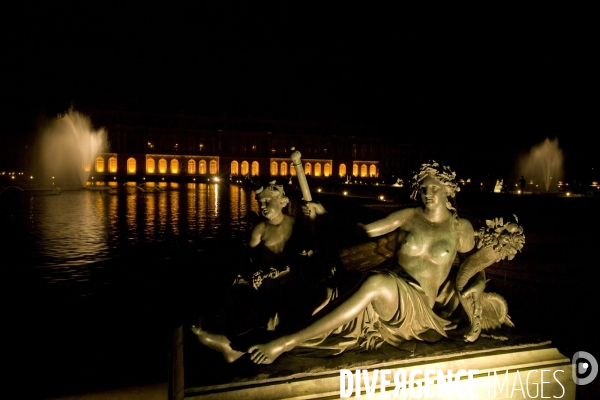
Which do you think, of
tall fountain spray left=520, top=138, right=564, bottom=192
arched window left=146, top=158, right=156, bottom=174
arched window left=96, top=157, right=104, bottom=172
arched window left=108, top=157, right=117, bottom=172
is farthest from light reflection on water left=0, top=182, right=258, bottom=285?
arched window left=146, top=158, right=156, bottom=174

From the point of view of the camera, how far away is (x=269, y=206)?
3195mm

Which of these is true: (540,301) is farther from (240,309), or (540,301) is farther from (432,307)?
(240,309)

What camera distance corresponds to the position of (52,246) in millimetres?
8867

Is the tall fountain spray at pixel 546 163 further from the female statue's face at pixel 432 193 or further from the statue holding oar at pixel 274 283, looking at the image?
the statue holding oar at pixel 274 283

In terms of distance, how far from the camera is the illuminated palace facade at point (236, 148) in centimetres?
6619

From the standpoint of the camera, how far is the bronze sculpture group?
260 cm

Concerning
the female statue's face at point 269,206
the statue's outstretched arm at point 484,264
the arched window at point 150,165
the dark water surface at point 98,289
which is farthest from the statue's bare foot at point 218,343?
the arched window at point 150,165

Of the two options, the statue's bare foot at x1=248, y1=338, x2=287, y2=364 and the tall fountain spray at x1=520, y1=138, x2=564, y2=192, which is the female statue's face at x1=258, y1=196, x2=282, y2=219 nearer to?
the statue's bare foot at x1=248, y1=338, x2=287, y2=364

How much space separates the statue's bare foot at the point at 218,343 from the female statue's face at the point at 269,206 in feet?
2.91

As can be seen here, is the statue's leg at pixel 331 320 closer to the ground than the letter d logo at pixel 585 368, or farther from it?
farther from it

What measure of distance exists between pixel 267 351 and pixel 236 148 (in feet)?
232

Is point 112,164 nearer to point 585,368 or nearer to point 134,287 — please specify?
point 134,287

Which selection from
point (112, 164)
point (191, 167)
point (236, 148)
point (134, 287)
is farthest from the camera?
point (236, 148)

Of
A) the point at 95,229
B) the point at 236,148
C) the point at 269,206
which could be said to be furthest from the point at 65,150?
the point at 236,148
